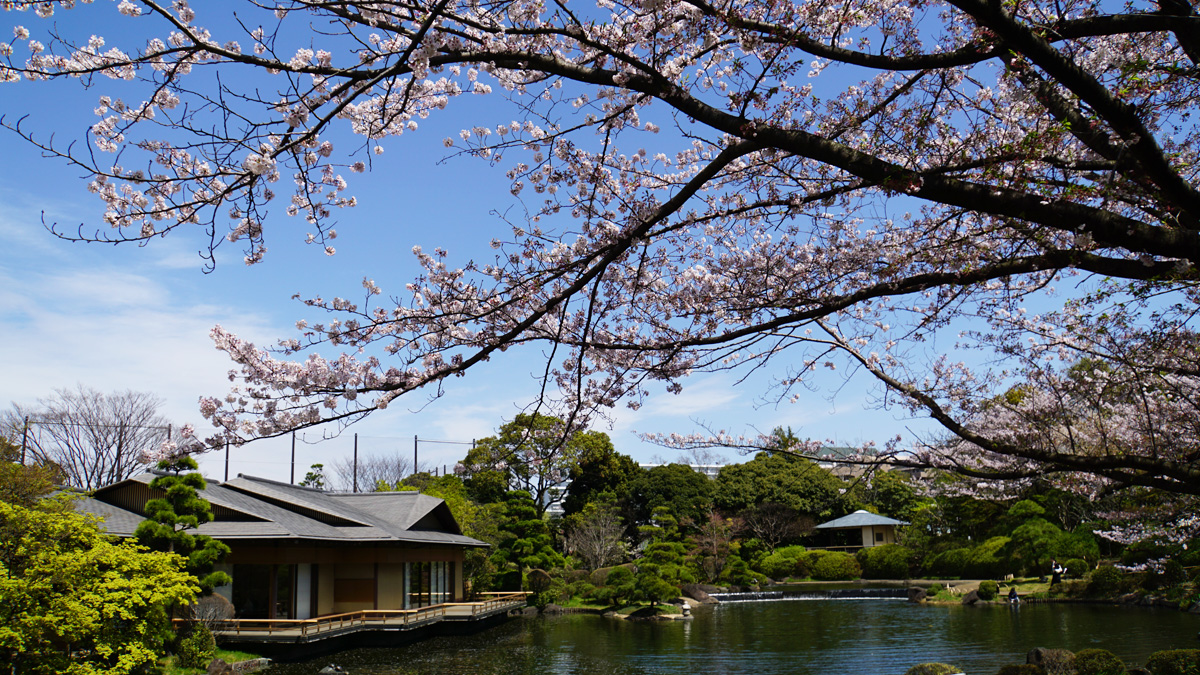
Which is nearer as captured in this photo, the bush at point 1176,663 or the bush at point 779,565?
the bush at point 1176,663

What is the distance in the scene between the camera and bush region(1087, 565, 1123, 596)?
1805 cm

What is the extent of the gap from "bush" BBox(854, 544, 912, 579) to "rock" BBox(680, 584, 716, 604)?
23.7 feet

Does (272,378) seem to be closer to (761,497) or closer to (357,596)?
(357,596)

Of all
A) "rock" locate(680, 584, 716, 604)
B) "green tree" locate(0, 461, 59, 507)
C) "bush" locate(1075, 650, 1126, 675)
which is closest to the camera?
"bush" locate(1075, 650, 1126, 675)

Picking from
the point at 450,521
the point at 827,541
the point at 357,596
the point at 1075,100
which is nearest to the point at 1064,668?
the point at 1075,100

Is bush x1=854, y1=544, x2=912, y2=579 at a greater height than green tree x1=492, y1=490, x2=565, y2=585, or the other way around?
green tree x1=492, y1=490, x2=565, y2=585

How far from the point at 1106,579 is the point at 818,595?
29.7 ft

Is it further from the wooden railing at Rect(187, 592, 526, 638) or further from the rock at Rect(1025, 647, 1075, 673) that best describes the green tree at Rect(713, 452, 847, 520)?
the rock at Rect(1025, 647, 1075, 673)

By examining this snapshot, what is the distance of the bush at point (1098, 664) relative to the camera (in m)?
8.54

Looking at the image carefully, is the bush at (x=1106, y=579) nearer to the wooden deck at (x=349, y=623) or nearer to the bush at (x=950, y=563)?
the bush at (x=950, y=563)

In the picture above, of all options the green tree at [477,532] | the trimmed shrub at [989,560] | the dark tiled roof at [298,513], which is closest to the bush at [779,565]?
the trimmed shrub at [989,560]

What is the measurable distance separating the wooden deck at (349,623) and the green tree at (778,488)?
47.0 ft

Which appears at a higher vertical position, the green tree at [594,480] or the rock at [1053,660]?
the green tree at [594,480]

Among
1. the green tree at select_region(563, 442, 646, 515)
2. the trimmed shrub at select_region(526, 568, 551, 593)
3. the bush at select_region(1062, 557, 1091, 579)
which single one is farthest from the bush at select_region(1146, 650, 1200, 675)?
the green tree at select_region(563, 442, 646, 515)
